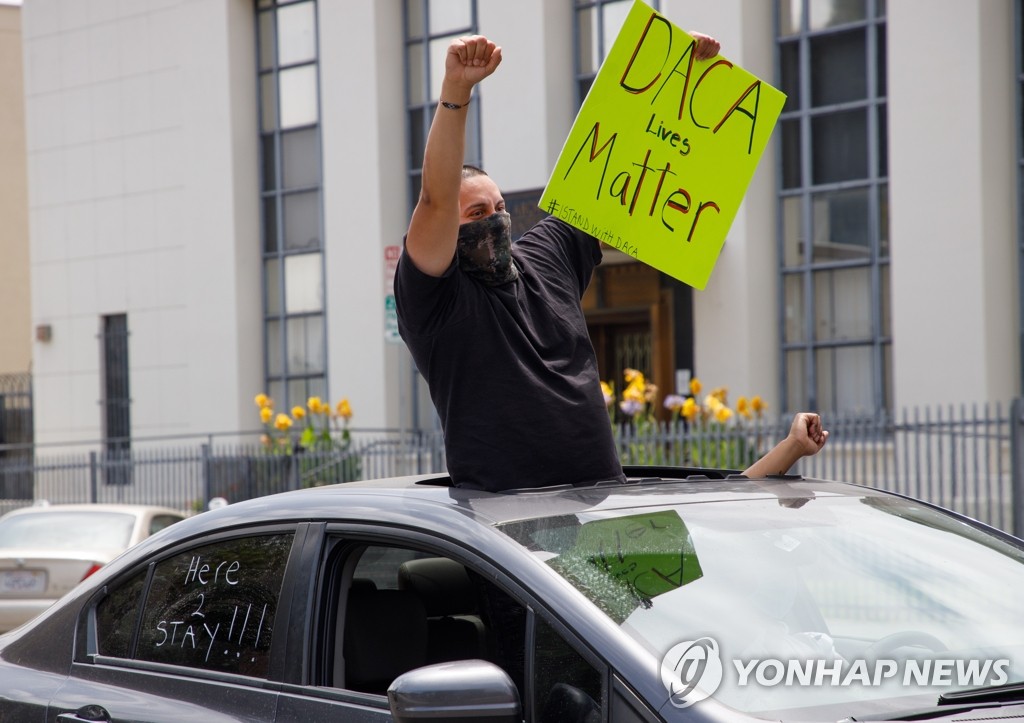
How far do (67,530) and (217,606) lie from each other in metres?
7.75

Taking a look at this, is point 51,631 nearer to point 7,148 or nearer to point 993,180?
point 993,180

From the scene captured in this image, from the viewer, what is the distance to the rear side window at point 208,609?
10.4 feet

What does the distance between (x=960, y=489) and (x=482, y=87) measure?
7.36 metres

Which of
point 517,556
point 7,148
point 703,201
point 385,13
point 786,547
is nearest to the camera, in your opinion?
point 517,556

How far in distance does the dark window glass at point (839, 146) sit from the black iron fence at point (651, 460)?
2688 millimetres

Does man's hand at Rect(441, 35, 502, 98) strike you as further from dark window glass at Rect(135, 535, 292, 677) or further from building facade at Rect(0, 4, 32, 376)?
building facade at Rect(0, 4, 32, 376)

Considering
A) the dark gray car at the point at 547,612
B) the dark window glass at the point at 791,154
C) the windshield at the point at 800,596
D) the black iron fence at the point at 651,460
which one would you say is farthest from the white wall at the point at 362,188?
the windshield at the point at 800,596

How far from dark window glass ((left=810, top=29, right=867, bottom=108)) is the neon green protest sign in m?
9.85

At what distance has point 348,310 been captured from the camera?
16.7 meters

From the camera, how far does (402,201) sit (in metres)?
16.8

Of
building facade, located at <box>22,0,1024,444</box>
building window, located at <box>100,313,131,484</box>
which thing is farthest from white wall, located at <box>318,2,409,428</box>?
building window, located at <box>100,313,131,484</box>

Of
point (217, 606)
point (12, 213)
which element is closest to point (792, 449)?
point (217, 606)

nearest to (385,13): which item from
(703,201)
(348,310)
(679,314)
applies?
(348,310)

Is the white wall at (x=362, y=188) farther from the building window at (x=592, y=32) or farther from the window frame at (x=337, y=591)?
the window frame at (x=337, y=591)
